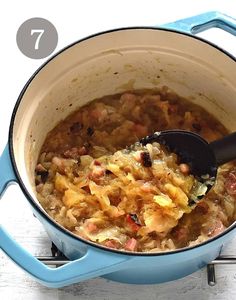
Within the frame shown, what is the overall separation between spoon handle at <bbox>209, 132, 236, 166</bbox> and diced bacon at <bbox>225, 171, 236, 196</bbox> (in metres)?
0.05

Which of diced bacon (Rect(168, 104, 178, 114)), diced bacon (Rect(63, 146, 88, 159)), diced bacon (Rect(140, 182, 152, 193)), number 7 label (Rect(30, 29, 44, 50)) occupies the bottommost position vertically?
diced bacon (Rect(140, 182, 152, 193))

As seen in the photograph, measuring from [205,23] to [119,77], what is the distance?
202 millimetres

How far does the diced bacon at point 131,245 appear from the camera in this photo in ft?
3.39

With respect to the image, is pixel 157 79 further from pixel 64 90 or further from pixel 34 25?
pixel 34 25

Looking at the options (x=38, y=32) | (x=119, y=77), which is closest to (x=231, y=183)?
(x=119, y=77)

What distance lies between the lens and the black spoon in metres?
1.10

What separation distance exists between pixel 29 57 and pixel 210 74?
42 centimetres

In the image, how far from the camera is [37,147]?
115cm

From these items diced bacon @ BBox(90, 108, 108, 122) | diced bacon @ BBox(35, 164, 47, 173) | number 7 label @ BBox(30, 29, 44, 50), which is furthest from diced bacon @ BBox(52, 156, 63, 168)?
number 7 label @ BBox(30, 29, 44, 50)

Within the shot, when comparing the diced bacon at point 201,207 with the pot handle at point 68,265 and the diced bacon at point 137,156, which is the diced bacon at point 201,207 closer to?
the diced bacon at point 137,156

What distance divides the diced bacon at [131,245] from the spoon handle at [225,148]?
203 millimetres

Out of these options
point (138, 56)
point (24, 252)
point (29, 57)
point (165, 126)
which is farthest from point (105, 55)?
point (24, 252)

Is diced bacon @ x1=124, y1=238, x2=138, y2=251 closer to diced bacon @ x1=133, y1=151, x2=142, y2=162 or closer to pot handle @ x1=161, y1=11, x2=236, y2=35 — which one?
diced bacon @ x1=133, y1=151, x2=142, y2=162

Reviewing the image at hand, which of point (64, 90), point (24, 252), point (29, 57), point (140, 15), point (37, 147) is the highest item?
point (140, 15)
